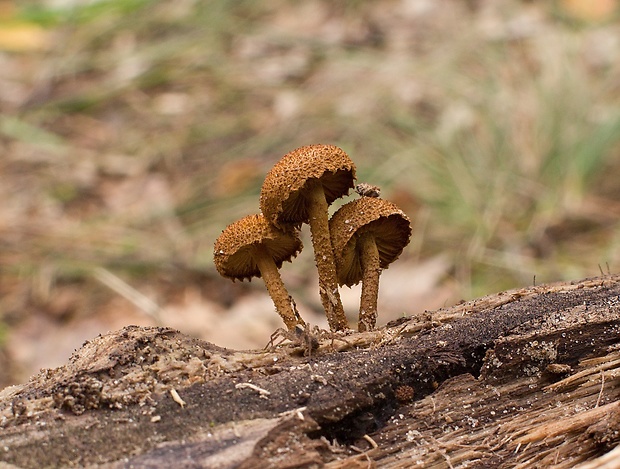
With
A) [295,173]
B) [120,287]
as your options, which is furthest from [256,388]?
[120,287]

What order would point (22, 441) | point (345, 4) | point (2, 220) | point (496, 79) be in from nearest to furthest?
point (22, 441) < point (2, 220) < point (496, 79) < point (345, 4)

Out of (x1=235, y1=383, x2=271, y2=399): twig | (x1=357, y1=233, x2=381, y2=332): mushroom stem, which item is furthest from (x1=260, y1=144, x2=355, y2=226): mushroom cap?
(x1=235, y1=383, x2=271, y2=399): twig

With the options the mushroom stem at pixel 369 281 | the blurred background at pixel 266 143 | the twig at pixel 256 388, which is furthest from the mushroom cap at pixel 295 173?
the blurred background at pixel 266 143

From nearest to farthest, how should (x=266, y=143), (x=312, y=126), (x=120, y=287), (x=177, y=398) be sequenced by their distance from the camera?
1. (x=177, y=398)
2. (x=120, y=287)
3. (x=266, y=143)
4. (x=312, y=126)

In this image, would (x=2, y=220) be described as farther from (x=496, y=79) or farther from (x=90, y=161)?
(x=496, y=79)

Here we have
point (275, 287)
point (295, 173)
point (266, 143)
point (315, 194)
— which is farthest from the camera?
point (266, 143)

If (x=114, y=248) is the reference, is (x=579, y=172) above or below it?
below

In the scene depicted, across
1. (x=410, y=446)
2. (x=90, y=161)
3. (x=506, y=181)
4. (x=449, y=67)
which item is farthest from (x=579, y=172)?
(x=90, y=161)

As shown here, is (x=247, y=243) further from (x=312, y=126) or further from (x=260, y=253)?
(x=312, y=126)
